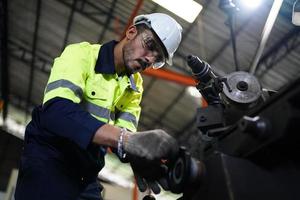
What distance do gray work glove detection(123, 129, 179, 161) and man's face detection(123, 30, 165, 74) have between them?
0.81 m

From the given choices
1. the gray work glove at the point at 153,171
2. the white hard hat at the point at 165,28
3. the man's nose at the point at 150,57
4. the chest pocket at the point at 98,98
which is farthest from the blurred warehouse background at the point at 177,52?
the white hard hat at the point at 165,28

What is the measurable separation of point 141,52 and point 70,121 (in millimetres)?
764

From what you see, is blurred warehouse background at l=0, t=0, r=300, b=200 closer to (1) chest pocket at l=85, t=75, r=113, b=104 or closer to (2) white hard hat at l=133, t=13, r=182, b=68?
(1) chest pocket at l=85, t=75, r=113, b=104

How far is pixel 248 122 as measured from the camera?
3.47ft

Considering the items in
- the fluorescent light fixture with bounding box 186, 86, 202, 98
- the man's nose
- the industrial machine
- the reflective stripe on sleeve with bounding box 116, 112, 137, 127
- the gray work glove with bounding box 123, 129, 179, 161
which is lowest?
the fluorescent light fixture with bounding box 186, 86, 202, 98

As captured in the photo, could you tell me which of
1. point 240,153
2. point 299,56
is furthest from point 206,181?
point 299,56

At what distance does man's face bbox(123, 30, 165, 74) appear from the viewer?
80.2 inches

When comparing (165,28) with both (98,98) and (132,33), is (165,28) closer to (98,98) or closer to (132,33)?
(132,33)

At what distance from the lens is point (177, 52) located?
7.71m

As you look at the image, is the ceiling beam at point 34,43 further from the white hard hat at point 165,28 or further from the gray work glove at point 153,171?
the gray work glove at point 153,171

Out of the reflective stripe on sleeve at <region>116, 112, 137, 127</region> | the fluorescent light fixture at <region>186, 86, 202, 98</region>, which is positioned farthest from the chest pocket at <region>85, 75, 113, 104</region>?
the fluorescent light fixture at <region>186, 86, 202, 98</region>

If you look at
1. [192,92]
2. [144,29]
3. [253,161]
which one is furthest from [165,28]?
[192,92]

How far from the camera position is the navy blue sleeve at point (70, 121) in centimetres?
137

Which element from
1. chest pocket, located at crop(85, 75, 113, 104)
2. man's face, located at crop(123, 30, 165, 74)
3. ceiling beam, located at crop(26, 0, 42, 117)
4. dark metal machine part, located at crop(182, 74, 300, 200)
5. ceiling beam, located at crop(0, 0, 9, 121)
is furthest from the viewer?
ceiling beam, located at crop(0, 0, 9, 121)
